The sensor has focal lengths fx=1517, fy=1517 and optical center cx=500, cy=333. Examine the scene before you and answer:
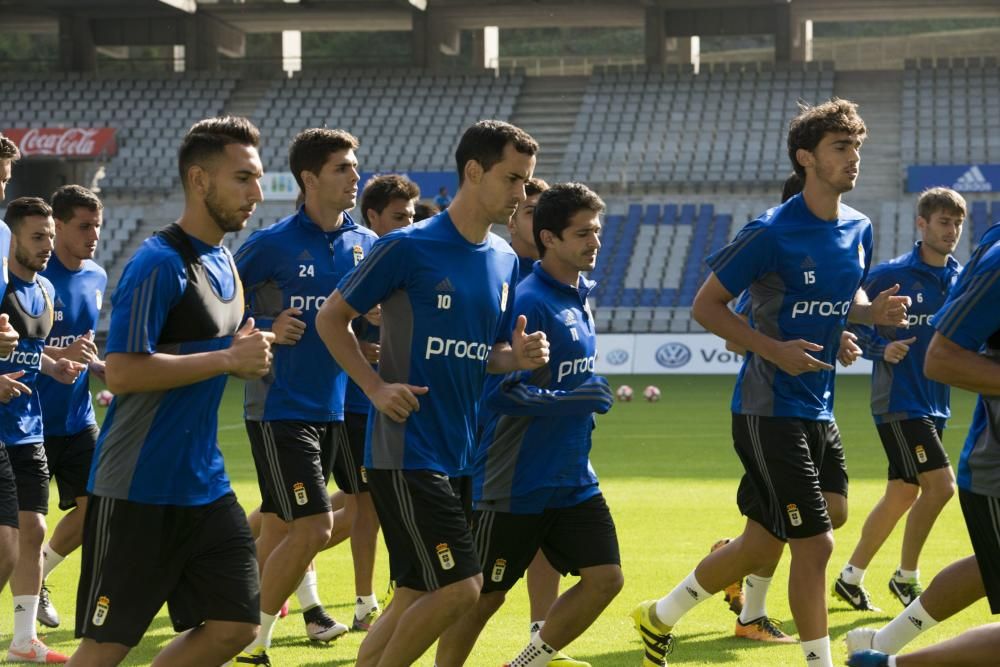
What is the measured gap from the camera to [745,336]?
6.19 m

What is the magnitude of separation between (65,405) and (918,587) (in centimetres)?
466

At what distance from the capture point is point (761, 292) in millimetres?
6434

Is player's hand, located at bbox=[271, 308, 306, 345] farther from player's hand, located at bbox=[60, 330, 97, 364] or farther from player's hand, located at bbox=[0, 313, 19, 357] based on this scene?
player's hand, located at bbox=[0, 313, 19, 357]

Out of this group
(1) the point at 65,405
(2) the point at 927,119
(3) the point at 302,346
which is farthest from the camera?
(2) the point at 927,119

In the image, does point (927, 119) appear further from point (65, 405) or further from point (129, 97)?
point (65, 405)

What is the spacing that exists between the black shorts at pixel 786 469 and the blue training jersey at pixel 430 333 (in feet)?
4.88

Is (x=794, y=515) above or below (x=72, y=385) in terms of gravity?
above

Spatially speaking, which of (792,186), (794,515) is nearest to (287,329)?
(794,515)

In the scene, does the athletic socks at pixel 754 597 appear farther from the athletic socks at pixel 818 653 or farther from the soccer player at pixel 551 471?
the soccer player at pixel 551 471

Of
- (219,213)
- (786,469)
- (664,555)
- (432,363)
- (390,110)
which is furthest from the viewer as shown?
(390,110)

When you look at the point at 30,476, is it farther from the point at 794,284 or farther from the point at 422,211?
the point at 794,284

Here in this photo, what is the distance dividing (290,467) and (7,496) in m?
1.25

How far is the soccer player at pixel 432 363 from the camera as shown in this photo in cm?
524

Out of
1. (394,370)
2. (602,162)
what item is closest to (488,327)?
(394,370)
